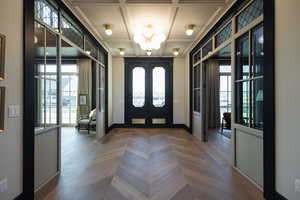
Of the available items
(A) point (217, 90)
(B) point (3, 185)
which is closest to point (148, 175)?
(B) point (3, 185)

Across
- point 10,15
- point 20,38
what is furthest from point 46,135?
point 10,15

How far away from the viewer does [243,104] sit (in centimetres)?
373

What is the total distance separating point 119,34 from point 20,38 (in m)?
3.63

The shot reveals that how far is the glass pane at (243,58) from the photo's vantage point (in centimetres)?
355

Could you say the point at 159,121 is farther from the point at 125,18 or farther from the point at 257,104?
the point at 257,104

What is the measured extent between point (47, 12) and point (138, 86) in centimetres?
603

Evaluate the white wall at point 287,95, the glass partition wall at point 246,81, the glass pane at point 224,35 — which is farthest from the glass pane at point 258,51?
the glass pane at point 224,35

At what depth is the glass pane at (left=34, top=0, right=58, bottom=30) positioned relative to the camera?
3.00 m

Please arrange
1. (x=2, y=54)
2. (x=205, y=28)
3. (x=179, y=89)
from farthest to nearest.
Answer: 1. (x=179, y=89)
2. (x=205, y=28)
3. (x=2, y=54)

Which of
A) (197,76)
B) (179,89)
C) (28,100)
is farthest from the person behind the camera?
(179,89)

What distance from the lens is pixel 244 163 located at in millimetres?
3559

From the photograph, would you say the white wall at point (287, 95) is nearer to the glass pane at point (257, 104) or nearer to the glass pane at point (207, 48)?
the glass pane at point (257, 104)

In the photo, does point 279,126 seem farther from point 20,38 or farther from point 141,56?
point 141,56

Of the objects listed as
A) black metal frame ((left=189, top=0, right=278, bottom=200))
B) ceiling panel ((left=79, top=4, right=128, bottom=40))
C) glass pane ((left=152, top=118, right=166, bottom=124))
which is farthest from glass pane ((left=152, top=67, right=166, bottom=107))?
black metal frame ((left=189, top=0, right=278, bottom=200))
